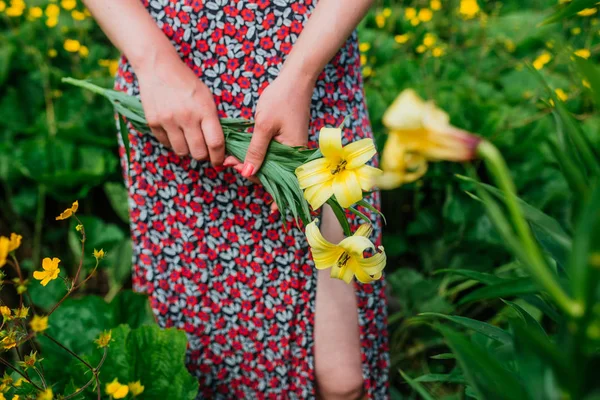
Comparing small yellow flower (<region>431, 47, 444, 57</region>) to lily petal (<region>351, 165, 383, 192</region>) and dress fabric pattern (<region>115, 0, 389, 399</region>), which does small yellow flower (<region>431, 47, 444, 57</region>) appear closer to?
dress fabric pattern (<region>115, 0, 389, 399</region>)

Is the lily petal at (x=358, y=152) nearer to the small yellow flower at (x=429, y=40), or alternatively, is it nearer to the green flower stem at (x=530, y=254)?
the green flower stem at (x=530, y=254)

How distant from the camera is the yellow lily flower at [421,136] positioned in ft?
1.22

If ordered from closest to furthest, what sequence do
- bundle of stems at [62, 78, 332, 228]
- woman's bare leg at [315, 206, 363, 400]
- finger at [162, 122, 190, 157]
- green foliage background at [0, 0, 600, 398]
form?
bundle of stems at [62, 78, 332, 228] → finger at [162, 122, 190, 157] → woman's bare leg at [315, 206, 363, 400] → green foliage background at [0, 0, 600, 398]

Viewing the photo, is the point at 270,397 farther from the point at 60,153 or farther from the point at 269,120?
the point at 60,153

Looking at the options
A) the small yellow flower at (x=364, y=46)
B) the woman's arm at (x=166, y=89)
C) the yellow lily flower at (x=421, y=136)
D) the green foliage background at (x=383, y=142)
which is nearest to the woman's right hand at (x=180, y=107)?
the woman's arm at (x=166, y=89)

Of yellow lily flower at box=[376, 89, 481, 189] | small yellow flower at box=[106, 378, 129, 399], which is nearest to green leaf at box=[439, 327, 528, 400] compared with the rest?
yellow lily flower at box=[376, 89, 481, 189]

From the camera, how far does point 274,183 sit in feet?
2.69

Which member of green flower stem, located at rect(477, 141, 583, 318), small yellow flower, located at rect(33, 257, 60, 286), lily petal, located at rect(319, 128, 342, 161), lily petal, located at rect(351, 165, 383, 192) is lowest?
small yellow flower, located at rect(33, 257, 60, 286)

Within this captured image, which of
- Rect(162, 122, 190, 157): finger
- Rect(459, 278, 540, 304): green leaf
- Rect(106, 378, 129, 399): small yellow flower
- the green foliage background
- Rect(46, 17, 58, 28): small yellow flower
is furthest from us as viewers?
Rect(46, 17, 58, 28): small yellow flower

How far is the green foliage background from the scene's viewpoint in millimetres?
1702

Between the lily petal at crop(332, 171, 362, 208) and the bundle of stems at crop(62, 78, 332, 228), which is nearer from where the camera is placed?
the lily petal at crop(332, 171, 362, 208)

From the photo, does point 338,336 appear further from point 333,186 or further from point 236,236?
point 333,186

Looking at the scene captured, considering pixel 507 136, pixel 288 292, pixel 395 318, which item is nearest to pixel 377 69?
pixel 507 136

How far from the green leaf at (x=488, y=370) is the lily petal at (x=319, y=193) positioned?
241 mm
